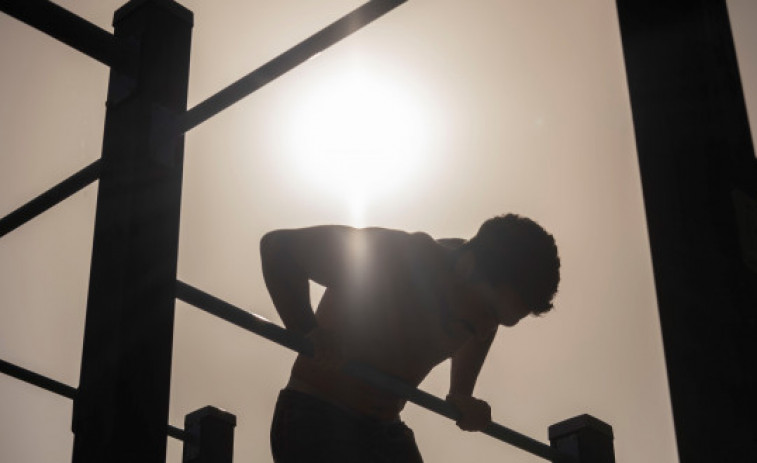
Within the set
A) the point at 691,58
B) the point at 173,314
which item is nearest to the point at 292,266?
the point at 173,314

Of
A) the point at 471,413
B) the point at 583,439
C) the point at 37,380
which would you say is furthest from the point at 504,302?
the point at 37,380

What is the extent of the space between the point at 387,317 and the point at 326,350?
554mm

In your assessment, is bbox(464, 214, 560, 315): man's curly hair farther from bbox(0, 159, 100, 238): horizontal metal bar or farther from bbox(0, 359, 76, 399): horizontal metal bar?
bbox(0, 359, 76, 399): horizontal metal bar

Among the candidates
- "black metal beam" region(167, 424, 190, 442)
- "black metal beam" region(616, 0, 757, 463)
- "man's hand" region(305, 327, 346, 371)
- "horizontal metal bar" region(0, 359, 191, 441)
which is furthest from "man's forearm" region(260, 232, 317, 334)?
"black metal beam" region(616, 0, 757, 463)

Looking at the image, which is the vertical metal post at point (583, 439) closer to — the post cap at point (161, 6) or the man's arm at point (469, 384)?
the man's arm at point (469, 384)

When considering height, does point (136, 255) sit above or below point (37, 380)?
below

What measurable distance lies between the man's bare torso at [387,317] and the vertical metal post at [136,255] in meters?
0.77

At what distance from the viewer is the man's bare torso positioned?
253 centimetres

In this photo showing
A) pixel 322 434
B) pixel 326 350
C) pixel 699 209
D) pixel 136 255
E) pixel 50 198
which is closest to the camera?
pixel 699 209

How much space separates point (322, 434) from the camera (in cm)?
253

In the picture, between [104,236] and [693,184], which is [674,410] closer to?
[693,184]

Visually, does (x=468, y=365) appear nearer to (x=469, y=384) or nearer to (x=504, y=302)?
(x=469, y=384)

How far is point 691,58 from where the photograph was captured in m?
1.32

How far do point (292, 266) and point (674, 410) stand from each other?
4.28ft
